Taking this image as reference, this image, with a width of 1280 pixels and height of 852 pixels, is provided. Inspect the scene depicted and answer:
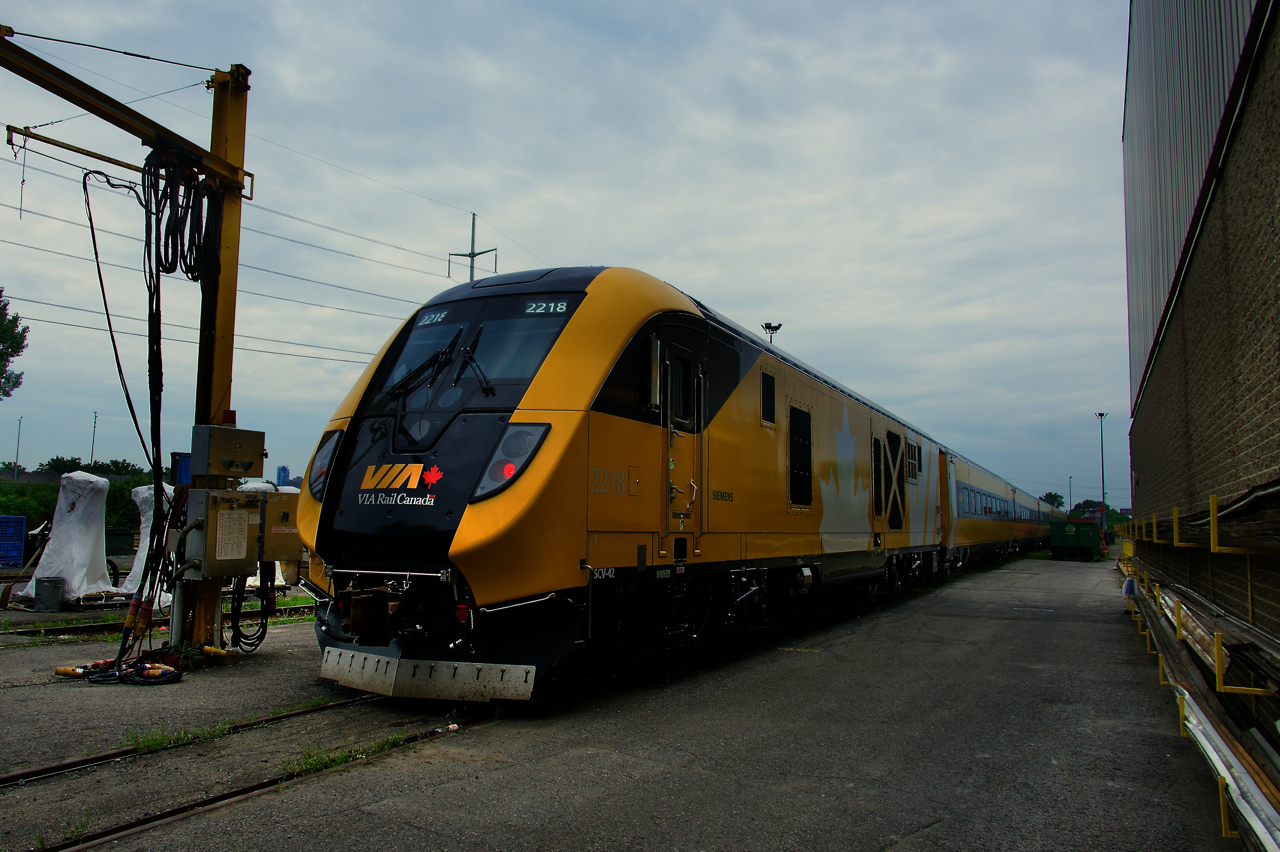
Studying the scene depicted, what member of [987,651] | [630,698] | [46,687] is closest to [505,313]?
[630,698]

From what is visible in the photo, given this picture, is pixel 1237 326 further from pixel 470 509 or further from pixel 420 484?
pixel 420 484

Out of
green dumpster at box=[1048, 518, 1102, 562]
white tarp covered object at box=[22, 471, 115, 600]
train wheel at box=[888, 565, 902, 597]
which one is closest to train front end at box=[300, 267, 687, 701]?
white tarp covered object at box=[22, 471, 115, 600]

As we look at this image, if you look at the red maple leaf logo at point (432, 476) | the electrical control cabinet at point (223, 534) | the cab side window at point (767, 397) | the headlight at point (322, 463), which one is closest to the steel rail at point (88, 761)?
the headlight at point (322, 463)

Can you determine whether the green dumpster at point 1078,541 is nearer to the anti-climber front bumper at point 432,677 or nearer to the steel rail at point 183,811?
the anti-climber front bumper at point 432,677

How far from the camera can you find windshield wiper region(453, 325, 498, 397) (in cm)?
588

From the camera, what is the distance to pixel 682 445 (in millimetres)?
6965

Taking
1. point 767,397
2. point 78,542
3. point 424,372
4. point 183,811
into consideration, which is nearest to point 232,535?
point 424,372

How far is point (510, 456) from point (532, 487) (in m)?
0.30

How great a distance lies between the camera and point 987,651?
900cm

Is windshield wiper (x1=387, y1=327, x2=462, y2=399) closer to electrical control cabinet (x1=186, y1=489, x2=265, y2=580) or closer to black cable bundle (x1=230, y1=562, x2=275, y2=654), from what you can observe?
electrical control cabinet (x1=186, y1=489, x2=265, y2=580)

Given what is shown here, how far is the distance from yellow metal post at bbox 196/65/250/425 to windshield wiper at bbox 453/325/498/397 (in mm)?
3286

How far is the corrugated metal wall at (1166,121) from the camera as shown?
7.65 meters

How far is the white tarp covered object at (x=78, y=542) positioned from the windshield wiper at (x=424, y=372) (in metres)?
8.41

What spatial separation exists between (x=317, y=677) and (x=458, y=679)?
217cm
